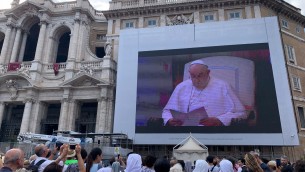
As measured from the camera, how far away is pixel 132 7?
3216 cm

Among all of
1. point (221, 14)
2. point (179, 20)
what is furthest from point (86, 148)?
point (221, 14)

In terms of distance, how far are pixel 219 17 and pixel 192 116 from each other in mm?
12203

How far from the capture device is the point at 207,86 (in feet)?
85.0

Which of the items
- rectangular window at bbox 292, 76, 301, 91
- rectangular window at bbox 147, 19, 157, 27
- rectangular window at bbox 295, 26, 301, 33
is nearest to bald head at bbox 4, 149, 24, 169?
rectangular window at bbox 147, 19, 157, 27

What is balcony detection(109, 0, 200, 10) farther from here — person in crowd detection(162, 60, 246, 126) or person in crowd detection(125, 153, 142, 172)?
person in crowd detection(125, 153, 142, 172)

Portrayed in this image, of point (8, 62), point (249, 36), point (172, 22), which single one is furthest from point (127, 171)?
point (8, 62)

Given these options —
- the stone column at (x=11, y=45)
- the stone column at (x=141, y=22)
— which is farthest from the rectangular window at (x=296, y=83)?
the stone column at (x=11, y=45)

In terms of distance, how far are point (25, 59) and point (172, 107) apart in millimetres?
22674

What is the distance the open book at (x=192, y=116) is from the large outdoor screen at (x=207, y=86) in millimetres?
92

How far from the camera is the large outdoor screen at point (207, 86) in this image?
944 inches

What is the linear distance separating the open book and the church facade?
10.6 ft

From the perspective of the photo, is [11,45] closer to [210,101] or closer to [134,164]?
[210,101]

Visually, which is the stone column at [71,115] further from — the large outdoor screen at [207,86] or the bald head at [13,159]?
the bald head at [13,159]

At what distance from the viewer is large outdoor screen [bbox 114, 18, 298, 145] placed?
78.7 feet
